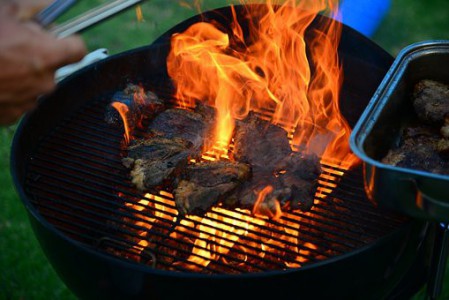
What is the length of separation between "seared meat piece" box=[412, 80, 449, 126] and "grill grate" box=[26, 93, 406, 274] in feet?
1.49

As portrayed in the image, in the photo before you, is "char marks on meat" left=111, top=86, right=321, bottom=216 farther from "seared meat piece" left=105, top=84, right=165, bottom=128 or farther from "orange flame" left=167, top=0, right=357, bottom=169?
"orange flame" left=167, top=0, right=357, bottom=169

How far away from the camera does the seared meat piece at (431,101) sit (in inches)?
104

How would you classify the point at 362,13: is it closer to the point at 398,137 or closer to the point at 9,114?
the point at 398,137

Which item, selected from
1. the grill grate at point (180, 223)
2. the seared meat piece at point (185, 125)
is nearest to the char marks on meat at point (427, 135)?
the grill grate at point (180, 223)

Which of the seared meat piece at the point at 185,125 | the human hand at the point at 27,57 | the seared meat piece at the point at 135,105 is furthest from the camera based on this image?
the seared meat piece at the point at 135,105

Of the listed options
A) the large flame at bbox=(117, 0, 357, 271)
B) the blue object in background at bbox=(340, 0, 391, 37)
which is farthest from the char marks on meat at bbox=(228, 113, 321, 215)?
the blue object in background at bbox=(340, 0, 391, 37)

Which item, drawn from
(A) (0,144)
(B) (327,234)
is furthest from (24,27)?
A: (A) (0,144)

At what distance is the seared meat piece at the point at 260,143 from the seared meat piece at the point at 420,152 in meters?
0.53

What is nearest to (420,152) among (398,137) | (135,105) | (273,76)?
(398,137)

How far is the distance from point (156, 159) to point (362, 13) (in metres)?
3.03

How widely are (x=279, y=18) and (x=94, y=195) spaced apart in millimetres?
1578

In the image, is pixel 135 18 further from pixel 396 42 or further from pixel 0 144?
pixel 396 42

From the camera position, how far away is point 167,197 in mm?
2645

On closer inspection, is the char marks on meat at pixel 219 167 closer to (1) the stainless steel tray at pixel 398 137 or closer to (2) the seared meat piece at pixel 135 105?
(2) the seared meat piece at pixel 135 105
